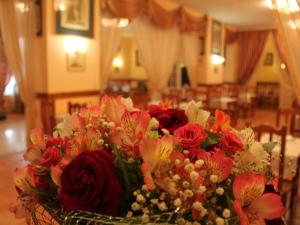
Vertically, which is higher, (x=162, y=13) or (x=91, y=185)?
(x=162, y=13)

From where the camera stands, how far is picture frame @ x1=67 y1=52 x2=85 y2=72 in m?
5.59

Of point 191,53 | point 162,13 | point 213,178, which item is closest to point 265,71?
point 191,53

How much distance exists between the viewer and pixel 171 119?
78cm

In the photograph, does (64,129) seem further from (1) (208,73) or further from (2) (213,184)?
(1) (208,73)

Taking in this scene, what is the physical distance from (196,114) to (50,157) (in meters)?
0.35

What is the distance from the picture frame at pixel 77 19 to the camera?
5.36 metres

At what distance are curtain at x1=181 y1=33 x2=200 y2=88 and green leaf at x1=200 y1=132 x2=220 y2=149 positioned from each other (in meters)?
8.01

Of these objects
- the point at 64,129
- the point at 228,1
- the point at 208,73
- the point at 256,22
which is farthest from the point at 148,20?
the point at 64,129

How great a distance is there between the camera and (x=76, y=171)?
23.9 inches

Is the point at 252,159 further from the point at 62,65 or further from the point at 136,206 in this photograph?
the point at 62,65

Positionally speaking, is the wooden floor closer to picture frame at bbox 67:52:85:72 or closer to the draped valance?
picture frame at bbox 67:52:85:72

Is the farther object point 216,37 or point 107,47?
point 216,37

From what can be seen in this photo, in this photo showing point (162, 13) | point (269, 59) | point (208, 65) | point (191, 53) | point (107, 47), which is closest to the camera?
point (107, 47)

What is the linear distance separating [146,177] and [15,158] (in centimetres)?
500
